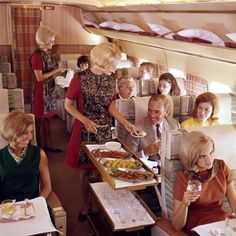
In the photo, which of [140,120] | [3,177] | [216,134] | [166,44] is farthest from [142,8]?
[3,177]

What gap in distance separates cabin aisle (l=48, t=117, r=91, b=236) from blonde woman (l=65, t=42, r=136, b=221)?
25.7 inches

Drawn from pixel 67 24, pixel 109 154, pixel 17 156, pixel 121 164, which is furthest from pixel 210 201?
pixel 67 24

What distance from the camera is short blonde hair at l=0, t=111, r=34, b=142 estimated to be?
2.86 m

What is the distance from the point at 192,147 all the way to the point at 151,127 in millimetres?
1325

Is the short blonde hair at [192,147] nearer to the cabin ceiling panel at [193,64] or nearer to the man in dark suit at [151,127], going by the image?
the man in dark suit at [151,127]

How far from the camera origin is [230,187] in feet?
9.46

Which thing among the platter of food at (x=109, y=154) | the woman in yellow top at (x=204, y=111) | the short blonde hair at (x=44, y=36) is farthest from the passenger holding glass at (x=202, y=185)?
the short blonde hair at (x=44, y=36)

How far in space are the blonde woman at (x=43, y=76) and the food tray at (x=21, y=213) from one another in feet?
9.86

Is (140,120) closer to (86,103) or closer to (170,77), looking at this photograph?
(86,103)

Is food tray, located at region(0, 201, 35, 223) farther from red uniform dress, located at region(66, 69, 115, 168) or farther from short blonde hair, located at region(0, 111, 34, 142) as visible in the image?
red uniform dress, located at region(66, 69, 115, 168)

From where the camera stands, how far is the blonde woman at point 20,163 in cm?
289

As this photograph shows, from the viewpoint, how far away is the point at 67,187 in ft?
16.5

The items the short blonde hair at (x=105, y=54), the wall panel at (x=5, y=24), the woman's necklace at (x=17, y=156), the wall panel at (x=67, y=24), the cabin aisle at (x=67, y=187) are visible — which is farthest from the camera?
the wall panel at (x=67, y=24)

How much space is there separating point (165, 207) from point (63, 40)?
291 inches
